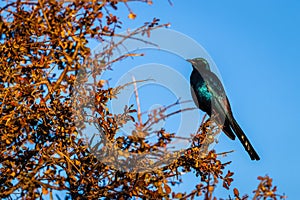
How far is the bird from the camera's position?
704 cm

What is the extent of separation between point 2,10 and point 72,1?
55 cm

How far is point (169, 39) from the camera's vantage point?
519 centimetres

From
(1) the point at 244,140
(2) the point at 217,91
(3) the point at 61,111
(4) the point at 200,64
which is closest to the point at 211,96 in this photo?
(2) the point at 217,91

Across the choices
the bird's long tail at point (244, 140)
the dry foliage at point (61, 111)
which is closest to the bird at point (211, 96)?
the bird's long tail at point (244, 140)

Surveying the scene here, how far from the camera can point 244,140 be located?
682cm

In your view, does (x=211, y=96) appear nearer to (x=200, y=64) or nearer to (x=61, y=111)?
(x=200, y=64)

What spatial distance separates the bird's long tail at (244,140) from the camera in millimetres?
6610

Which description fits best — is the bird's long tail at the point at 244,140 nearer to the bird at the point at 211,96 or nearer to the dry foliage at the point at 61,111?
the bird at the point at 211,96

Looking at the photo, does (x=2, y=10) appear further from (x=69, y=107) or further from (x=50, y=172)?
(x=50, y=172)

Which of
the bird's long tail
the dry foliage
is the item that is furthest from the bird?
the dry foliage

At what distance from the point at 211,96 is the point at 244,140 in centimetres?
117

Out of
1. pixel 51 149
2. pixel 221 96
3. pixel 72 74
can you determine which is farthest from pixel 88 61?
pixel 221 96

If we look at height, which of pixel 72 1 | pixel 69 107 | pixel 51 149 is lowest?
pixel 51 149

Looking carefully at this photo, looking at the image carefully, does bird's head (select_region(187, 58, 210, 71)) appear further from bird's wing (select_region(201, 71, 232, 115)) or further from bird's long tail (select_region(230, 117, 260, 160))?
bird's long tail (select_region(230, 117, 260, 160))
